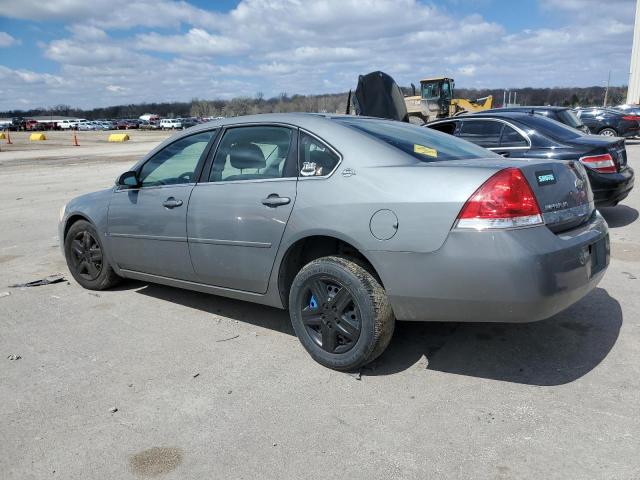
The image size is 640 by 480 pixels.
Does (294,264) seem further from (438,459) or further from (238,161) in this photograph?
(438,459)

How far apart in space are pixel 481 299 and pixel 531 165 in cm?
85

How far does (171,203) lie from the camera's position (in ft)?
14.3

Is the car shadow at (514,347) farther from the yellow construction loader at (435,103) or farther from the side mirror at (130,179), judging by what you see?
the yellow construction loader at (435,103)

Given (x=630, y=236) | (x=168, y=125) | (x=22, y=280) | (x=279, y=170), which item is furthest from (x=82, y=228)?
(x=168, y=125)

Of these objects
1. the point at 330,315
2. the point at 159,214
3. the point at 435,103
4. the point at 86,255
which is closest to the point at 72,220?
the point at 86,255

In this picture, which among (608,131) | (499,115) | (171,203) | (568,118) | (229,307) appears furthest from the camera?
(608,131)

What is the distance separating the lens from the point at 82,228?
17.4ft

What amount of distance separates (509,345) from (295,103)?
93.3 m

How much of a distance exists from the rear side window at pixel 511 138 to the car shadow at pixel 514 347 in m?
3.88

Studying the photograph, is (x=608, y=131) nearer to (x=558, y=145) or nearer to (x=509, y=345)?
(x=558, y=145)

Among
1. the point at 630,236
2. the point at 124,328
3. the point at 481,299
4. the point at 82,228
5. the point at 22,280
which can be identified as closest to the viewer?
the point at 481,299

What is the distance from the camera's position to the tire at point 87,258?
5219mm

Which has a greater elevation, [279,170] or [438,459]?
[279,170]

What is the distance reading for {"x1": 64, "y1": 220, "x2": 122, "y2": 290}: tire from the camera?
17.1ft
